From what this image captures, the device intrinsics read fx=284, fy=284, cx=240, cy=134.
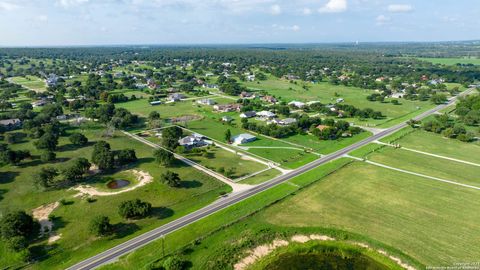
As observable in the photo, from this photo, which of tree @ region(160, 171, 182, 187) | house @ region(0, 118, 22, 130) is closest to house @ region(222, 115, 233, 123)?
tree @ region(160, 171, 182, 187)

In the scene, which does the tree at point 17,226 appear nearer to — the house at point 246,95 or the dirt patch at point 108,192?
the dirt patch at point 108,192

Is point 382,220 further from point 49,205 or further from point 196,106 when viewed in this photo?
point 196,106

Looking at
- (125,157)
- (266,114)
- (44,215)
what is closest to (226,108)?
(266,114)

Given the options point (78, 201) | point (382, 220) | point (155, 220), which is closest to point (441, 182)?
point (382, 220)

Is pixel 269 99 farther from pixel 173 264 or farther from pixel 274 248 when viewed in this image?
pixel 173 264

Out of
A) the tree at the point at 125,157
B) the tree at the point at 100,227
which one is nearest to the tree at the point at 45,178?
the tree at the point at 125,157

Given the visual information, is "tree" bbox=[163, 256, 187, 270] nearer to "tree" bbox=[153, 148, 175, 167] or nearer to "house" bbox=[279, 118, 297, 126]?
"tree" bbox=[153, 148, 175, 167]
